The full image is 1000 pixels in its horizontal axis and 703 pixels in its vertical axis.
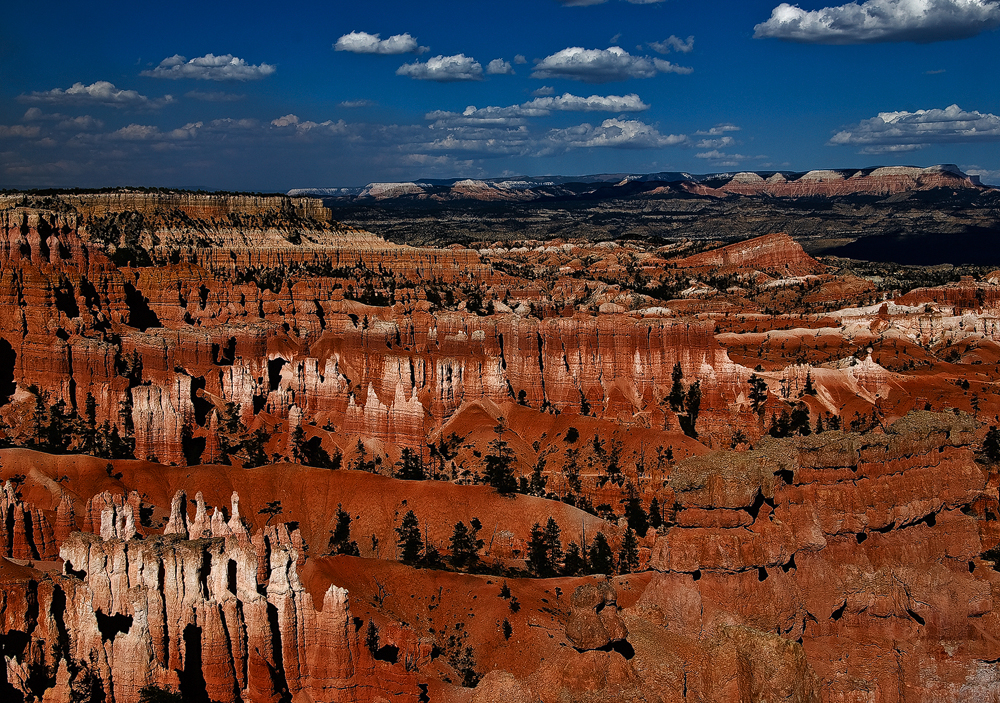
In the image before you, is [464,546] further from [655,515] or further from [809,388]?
[809,388]

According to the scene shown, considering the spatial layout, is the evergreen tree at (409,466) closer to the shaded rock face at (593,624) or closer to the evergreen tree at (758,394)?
the evergreen tree at (758,394)

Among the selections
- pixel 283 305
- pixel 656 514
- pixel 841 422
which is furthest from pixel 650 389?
pixel 283 305

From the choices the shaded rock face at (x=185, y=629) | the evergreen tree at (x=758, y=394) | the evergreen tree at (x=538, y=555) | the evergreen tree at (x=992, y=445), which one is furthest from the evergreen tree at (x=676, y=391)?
the shaded rock face at (x=185, y=629)

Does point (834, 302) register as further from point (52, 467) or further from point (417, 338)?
point (52, 467)

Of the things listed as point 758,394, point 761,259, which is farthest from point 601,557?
point 761,259

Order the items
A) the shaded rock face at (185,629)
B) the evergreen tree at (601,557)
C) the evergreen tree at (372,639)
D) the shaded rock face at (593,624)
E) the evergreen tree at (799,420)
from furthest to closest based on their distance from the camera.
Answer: the evergreen tree at (799,420)
the evergreen tree at (601,557)
the evergreen tree at (372,639)
the shaded rock face at (185,629)
the shaded rock face at (593,624)
